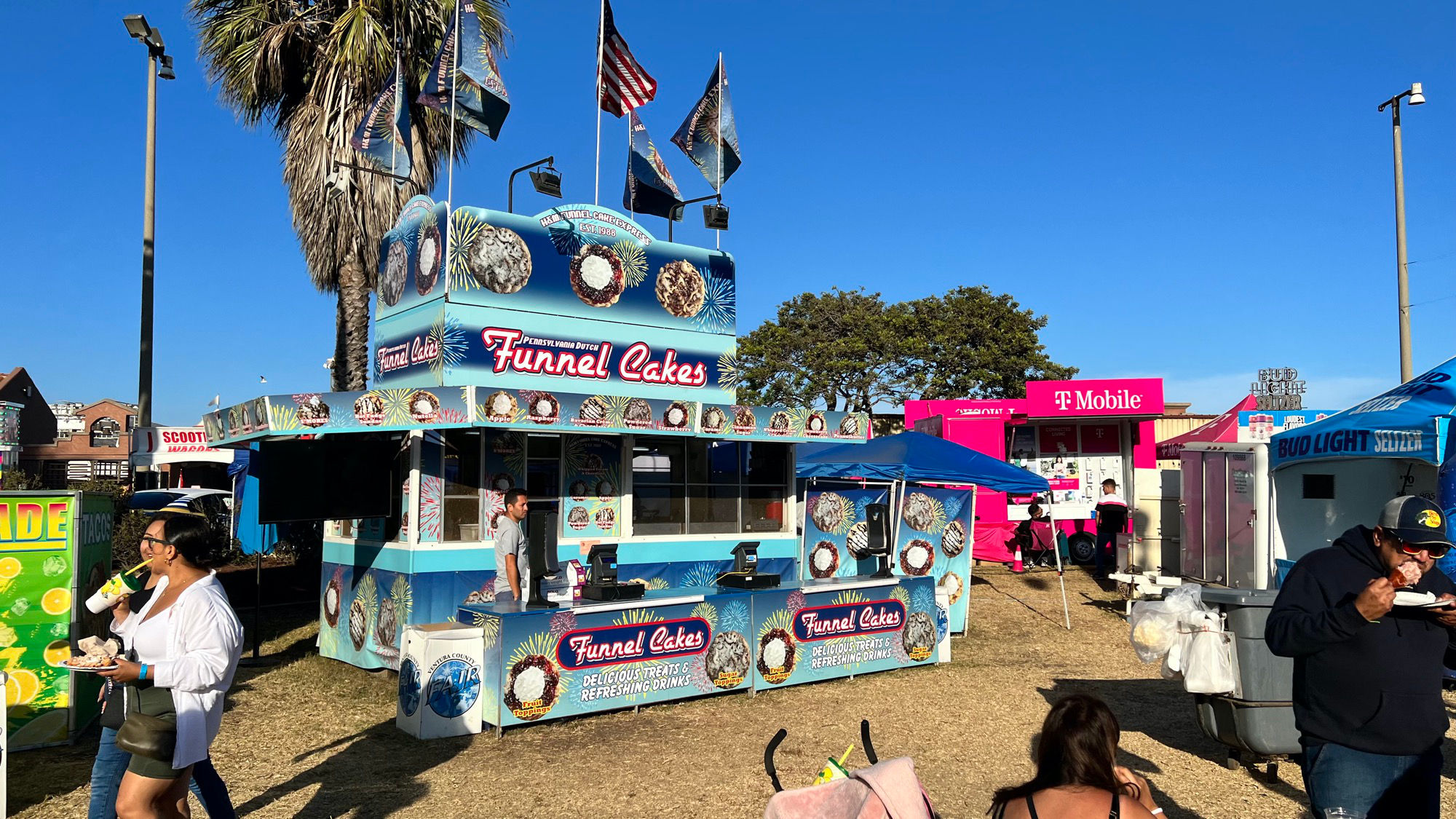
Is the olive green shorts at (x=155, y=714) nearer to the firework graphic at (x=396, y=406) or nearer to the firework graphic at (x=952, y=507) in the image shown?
the firework graphic at (x=396, y=406)

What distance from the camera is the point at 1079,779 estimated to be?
9.70ft

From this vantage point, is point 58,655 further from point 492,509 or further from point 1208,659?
point 1208,659

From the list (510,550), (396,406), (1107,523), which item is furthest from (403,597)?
(1107,523)

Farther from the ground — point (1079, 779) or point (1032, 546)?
point (1079, 779)

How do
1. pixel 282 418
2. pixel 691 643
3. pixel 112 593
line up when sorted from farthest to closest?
pixel 282 418 → pixel 691 643 → pixel 112 593

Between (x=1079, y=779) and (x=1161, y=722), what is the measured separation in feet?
20.2

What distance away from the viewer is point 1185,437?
18.1m

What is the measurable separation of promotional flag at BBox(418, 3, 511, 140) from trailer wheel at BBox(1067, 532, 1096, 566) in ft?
45.6

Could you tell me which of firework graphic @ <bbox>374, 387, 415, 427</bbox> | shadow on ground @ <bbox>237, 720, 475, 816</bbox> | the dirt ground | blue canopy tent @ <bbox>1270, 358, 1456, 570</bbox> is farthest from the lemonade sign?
blue canopy tent @ <bbox>1270, 358, 1456, 570</bbox>

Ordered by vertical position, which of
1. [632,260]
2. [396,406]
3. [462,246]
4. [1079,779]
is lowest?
[1079,779]

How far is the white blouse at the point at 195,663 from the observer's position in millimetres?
3998

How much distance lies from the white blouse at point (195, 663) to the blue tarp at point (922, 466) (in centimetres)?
949

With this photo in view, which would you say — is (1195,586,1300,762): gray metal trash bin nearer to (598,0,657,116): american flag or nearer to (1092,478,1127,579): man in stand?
(598,0,657,116): american flag

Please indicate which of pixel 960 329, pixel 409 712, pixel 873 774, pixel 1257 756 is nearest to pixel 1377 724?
pixel 873 774
